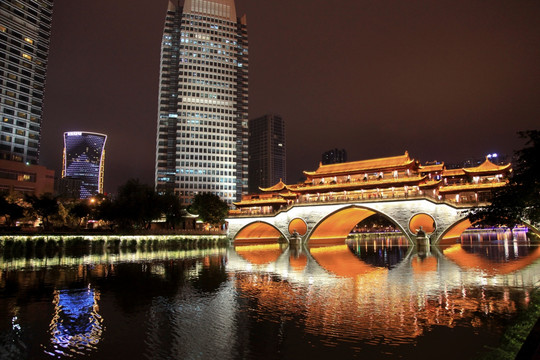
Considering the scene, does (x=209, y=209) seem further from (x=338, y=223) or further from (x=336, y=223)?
(x=338, y=223)

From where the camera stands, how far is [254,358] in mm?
9656

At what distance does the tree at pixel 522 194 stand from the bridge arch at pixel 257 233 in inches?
2002

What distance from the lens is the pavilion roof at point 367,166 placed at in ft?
182

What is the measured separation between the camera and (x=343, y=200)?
185ft

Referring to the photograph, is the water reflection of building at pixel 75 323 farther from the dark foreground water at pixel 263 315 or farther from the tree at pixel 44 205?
the tree at pixel 44 205

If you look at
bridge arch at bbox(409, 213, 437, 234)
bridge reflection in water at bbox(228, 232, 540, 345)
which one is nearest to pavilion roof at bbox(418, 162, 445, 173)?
bridge arch at bbox(409, 213, 437, 234)

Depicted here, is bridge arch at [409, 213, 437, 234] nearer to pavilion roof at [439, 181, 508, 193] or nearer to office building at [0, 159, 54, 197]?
pavilion roof at [439, 181, 508, 193]

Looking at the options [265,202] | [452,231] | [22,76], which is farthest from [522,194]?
[22,76]

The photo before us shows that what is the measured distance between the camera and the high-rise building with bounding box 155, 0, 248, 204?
4860 inches

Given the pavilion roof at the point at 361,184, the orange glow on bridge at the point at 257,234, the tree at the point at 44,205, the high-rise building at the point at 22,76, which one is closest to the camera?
the pavilion roof at the point at 361,184

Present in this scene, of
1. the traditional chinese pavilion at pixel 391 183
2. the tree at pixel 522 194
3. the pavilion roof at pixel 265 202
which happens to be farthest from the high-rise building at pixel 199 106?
the tree at pixel 522 194

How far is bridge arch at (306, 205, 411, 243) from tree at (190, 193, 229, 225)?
21.8 metres

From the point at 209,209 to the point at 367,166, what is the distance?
3405cm

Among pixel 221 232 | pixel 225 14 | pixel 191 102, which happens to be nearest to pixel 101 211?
pixel 221 232
